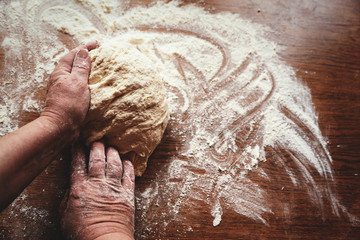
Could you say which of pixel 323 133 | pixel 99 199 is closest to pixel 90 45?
pixel 99 199

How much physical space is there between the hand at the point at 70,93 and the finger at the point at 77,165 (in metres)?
0.11

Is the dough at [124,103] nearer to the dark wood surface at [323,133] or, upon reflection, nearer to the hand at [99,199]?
the hand at [99,199]

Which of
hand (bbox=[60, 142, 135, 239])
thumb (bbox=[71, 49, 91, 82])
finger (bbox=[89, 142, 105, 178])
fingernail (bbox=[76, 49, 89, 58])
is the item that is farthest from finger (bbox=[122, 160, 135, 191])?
fingernail (bbox=[76, 49, 89, 58])

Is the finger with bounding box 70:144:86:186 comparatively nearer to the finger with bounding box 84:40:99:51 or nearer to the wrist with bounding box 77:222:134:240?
the wrist with bounding box 77:222:134:240

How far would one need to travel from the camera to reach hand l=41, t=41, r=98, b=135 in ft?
3.21

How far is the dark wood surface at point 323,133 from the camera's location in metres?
1.15

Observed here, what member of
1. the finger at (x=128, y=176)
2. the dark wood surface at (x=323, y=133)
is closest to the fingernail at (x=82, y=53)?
the dark wood surface at (x=323, y=133)

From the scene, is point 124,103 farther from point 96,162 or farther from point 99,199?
point 99,199

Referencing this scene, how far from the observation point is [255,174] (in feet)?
4.33

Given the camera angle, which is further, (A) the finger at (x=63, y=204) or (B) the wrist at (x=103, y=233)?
(A) the finger at (x=63, y=204)

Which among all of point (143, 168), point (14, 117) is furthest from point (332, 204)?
point (14, 117)

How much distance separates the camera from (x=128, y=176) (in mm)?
1120

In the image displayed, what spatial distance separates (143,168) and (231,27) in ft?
A: 3.79

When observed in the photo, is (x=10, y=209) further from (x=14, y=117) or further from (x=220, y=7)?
(x=220, y=7)
